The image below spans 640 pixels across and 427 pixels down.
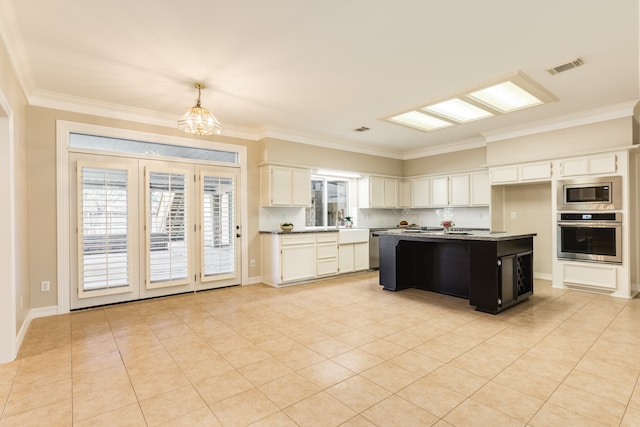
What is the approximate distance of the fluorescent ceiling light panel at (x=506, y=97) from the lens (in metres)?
3.72

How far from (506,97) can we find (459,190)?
9.15 feet

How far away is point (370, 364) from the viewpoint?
2564 mm

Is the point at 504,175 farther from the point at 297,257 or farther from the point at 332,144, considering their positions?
the point at 297,257

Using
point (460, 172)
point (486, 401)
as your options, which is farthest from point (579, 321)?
point (460, 172)

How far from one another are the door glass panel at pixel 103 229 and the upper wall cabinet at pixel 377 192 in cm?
451

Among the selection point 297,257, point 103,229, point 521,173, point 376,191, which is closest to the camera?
point 103,229

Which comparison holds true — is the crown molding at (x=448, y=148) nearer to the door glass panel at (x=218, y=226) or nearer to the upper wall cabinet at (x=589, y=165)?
the upper wall cabinet at (x=589, y=165)

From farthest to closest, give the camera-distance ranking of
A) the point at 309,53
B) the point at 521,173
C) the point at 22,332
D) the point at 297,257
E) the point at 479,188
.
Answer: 1. the point at 479,188
2. the point at 297,257
3. the point at 521,173
4. the point at 22,332
5. the point at 309,53

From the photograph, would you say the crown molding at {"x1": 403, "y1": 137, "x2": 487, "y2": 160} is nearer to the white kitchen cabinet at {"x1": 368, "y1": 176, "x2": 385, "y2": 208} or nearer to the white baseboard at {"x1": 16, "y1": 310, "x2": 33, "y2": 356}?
the white kitchen cabinet at {"x1": 368, "y1": 176, "x2": 385, "y2": 208}

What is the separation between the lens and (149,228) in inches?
177

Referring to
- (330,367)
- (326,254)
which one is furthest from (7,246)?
(326,254)

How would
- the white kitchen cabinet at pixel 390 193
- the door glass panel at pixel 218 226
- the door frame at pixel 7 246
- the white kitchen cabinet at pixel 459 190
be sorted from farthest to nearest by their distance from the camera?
1. the white kitchen cabinet at pixel 390 193
2. the white kitchen cabinet at pixel 459 190
3. the door glass panel at pixel 218 226
4. the door frame at pixel 7 246

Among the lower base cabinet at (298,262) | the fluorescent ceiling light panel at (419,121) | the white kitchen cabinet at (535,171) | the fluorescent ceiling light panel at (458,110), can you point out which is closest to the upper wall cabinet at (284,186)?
the lower base cabinet at (298,262)

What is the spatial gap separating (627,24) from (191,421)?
4241mm
